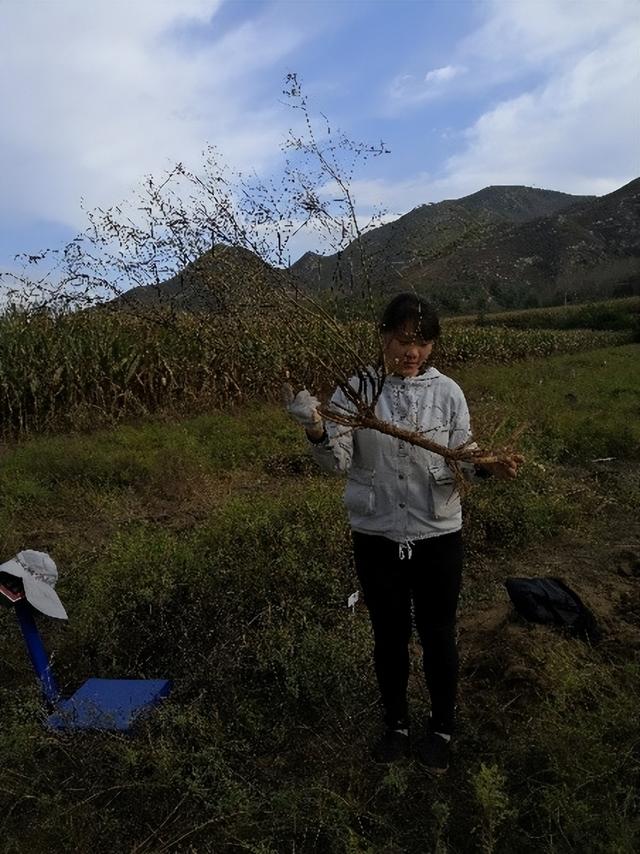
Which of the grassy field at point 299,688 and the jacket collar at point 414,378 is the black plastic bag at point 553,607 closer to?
the grassy field at point 299,688

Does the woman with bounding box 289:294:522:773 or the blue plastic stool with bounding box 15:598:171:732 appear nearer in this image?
the woman with bounding box 289:294:522:773

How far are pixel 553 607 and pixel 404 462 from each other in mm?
1452

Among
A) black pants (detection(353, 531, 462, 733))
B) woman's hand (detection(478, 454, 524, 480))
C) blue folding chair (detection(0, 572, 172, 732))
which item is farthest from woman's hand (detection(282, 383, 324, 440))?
blue folding chair (detection(0, 572, 172, 732))

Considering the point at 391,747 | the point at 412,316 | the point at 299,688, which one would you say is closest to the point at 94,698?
the point at 299,688

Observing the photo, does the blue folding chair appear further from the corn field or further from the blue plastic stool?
the corn field

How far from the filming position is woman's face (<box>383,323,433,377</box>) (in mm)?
2221

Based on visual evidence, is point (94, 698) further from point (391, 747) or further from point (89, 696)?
point (391, 747)

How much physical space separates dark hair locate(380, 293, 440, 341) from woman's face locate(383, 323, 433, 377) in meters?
0.01

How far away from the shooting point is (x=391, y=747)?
93.8 inches

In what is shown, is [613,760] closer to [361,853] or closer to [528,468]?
[361,853]

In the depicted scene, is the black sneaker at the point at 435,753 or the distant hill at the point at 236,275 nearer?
the black sneaker at the point at 435,753

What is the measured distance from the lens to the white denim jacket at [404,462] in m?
2.21

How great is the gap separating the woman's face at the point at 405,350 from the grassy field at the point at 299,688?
437 millimetres

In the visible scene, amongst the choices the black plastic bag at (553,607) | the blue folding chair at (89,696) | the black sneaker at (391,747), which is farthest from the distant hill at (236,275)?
the black plastic bag at (553,607)
